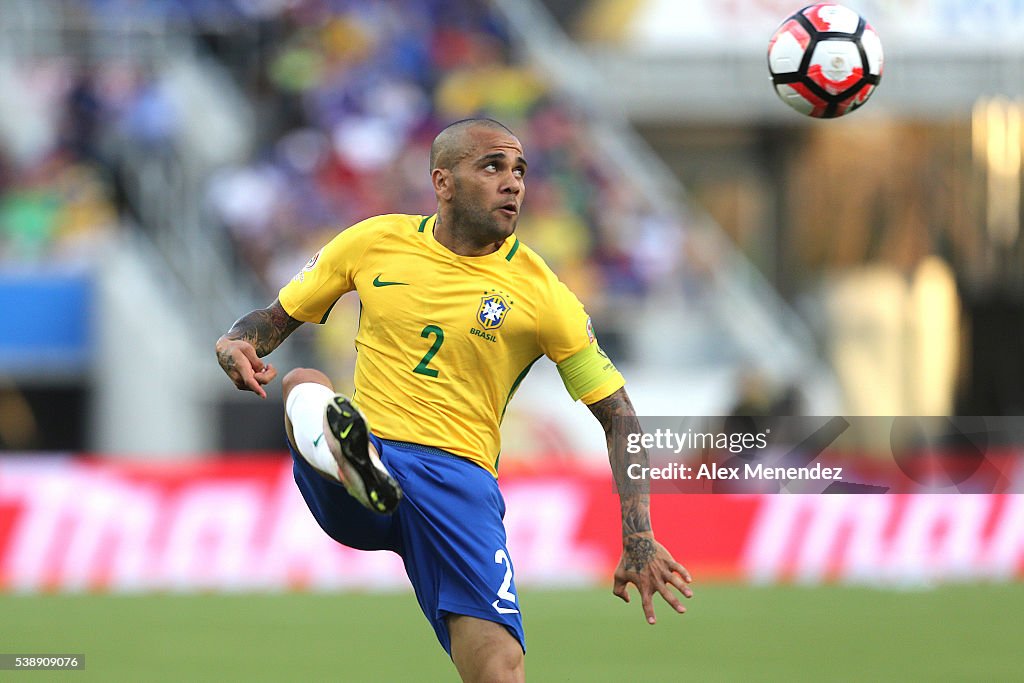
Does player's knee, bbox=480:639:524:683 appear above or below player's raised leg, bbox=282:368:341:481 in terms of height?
below

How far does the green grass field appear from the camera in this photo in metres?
9.58

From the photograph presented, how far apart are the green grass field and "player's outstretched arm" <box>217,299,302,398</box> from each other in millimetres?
3517

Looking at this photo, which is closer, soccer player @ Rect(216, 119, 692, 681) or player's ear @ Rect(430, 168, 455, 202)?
soccer player @ Rect(216, 119, 692, 681)

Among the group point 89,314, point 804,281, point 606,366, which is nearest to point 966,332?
point 804,281

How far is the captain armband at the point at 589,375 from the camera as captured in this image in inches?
237

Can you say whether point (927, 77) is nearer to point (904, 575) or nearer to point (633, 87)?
point (633, 87)

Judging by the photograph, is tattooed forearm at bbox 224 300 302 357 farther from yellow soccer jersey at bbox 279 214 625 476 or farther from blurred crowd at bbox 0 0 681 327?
blurred crowd at bbox 0 0 681 327

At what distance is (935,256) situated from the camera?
2128cm

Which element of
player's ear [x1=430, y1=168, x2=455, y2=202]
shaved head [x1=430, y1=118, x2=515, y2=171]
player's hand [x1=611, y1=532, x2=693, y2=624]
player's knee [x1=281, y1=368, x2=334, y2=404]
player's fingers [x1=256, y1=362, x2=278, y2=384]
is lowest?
player's hand [x1=611, y1=532, x2=693, y2=624]

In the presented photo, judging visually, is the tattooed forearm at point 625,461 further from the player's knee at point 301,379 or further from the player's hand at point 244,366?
the player's hand at point 244,366

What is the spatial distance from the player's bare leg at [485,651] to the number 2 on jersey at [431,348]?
87cm

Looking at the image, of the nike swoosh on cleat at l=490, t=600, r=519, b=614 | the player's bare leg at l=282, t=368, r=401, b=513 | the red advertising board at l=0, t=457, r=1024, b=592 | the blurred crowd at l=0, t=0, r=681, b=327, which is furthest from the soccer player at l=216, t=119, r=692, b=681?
the blurred crowd at l=0, t=0, r=681, b=327

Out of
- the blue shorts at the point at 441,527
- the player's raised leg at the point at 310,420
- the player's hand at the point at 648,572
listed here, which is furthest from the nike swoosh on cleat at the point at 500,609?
the player's raised leg at the point at 310,420

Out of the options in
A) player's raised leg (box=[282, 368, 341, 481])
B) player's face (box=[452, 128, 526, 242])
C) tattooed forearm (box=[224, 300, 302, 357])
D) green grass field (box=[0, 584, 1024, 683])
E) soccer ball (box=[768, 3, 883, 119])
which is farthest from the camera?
green grass field (box=[0, 584, 1024, 683])
